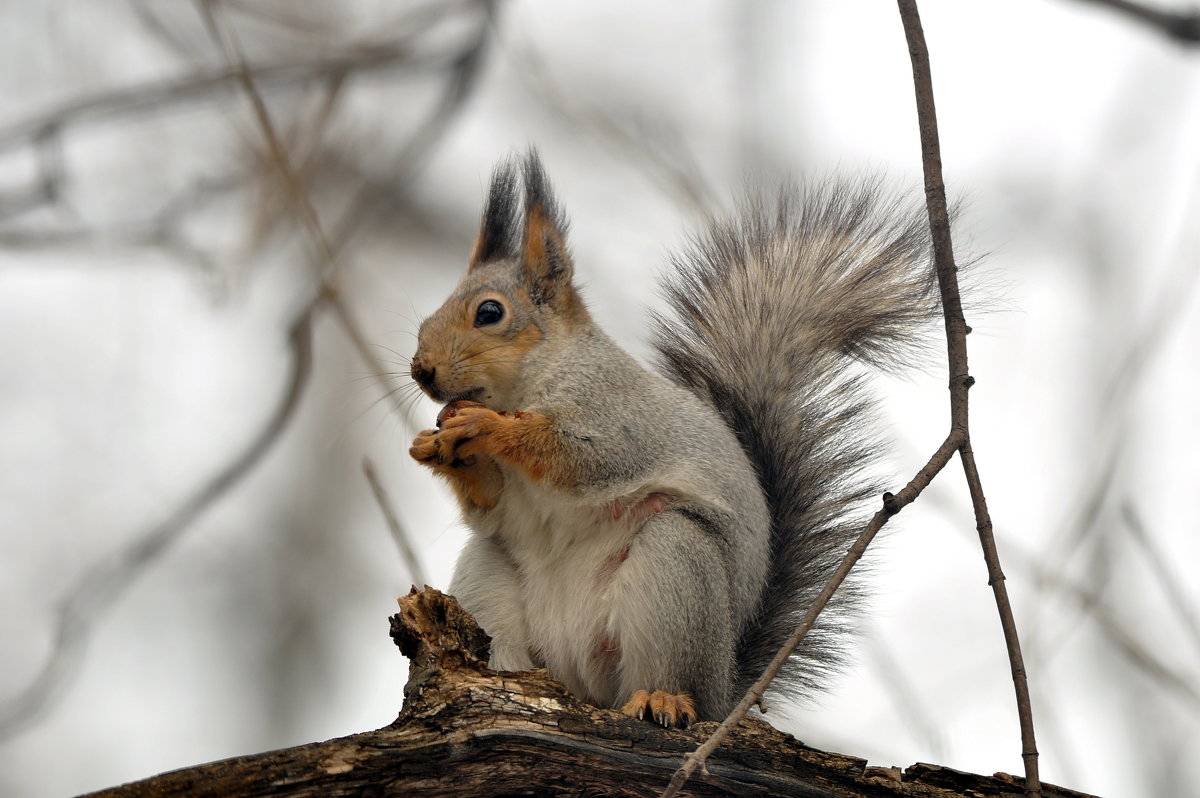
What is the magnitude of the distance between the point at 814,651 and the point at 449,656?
92cm

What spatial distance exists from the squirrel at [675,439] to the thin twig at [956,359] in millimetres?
715

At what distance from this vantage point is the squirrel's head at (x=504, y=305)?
2.22 meters

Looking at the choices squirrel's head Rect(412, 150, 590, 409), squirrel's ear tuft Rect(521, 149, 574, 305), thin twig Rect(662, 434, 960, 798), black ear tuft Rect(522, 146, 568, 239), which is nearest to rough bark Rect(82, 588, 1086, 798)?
thin twig Rect(662, 434, 960, 798)

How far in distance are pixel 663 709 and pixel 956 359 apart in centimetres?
79

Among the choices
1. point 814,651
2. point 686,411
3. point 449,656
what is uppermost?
point 686,411

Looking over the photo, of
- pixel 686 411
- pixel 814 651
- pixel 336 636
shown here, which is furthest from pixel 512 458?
pixel 336 636

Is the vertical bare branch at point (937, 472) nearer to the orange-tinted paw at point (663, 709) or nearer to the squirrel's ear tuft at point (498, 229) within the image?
the orange-tinted paw at point (663, 709)

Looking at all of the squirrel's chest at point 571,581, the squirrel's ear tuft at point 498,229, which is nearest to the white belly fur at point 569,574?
the squirrel's chest at point 571,581

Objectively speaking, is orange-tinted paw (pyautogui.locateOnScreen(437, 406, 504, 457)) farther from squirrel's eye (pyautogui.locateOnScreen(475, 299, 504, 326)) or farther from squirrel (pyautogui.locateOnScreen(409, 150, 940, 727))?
squirrel's eye (pyautogui.locateOnScreen(475, 299, 504, 326))

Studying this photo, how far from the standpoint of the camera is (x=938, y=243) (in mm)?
1404

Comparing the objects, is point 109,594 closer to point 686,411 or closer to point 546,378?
point 546,378

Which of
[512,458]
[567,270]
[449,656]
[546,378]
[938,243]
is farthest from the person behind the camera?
[567,270]

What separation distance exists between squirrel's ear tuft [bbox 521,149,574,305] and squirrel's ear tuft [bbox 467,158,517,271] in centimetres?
8

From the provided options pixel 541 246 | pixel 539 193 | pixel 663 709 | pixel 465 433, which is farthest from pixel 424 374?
pixel 663 709
